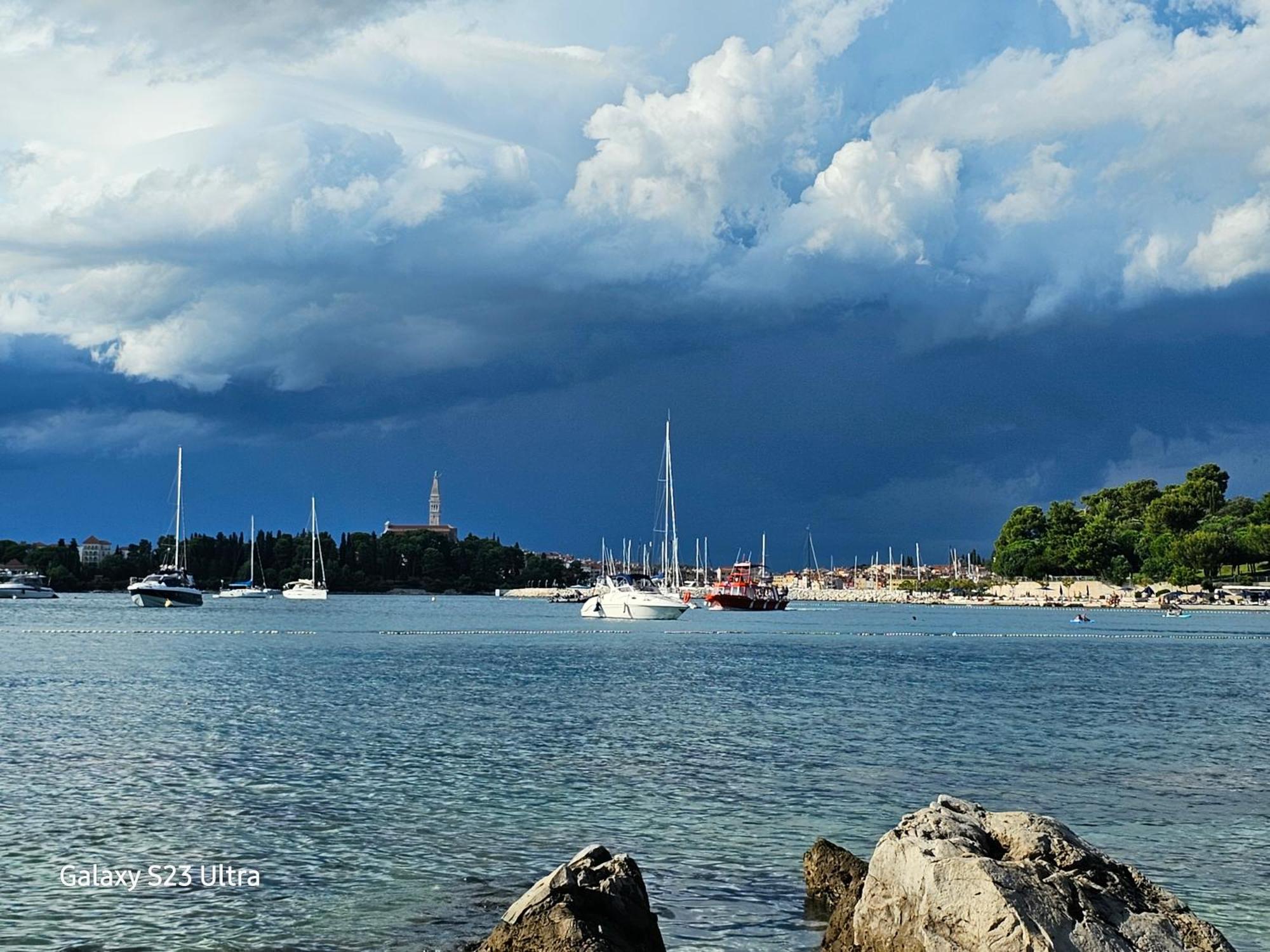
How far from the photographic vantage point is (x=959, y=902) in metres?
9.95

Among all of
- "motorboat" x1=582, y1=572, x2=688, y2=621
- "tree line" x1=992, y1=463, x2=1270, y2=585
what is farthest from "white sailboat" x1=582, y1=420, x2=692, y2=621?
"tree line" x1=992, y1=463, x2=1270, y2=585

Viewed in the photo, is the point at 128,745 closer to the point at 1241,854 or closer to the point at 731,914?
the point at 731,914

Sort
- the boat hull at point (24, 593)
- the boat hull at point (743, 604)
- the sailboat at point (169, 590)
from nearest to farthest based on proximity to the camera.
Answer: the sailboat at point (169, 590)
the boat hull at point (743, 604)
the boat hull at point (24, 593)

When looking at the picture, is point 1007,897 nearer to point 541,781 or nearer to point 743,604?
point 541,781

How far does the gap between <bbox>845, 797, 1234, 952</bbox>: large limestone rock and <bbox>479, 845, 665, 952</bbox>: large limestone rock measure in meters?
2.04

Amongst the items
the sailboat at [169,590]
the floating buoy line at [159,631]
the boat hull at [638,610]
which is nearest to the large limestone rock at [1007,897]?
the floating buoy line at [159,631]

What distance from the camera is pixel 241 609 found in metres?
146

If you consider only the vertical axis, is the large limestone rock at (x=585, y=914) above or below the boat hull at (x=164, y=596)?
below

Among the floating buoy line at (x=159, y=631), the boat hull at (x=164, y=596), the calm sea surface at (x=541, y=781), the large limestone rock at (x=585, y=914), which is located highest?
the boat hull at (x=164, y=596)

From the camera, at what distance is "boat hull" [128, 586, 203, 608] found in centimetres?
12738

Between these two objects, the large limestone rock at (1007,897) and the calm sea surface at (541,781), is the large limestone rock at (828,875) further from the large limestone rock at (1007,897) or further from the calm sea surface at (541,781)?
the large limestone rock at (1007,897)

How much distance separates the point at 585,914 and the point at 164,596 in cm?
12671

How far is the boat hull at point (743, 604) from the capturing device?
506ft

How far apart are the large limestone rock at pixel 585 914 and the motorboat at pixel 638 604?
100 metres
